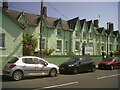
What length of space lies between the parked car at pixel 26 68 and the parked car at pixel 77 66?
2.22 meters

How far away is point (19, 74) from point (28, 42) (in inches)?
369

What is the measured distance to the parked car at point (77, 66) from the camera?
1391cm

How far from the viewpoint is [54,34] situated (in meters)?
28.5

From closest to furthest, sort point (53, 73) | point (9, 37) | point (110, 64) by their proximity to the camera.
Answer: point (53, 73)
point (9, 37)
point (110, 64)

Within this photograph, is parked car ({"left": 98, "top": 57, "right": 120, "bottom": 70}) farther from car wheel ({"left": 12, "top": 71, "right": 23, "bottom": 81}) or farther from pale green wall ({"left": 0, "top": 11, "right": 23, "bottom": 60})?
car wheel ({"left": 12, "top": 71, "right": 23, "bottom": 81})

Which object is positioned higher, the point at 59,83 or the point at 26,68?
the point at 26,68

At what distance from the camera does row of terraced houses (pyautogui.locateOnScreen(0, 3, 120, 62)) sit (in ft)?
53.2

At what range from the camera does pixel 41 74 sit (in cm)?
1138

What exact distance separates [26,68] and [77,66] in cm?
544

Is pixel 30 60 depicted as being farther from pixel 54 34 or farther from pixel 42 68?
pixel 54 34

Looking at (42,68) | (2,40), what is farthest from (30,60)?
(2,40)

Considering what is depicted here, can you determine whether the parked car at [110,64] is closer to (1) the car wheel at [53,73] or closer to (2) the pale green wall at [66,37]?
(1) the car wheel at [53,73]

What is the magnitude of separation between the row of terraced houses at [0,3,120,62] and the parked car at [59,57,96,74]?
5.49m

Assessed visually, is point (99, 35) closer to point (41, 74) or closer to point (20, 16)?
point (20, 16)
